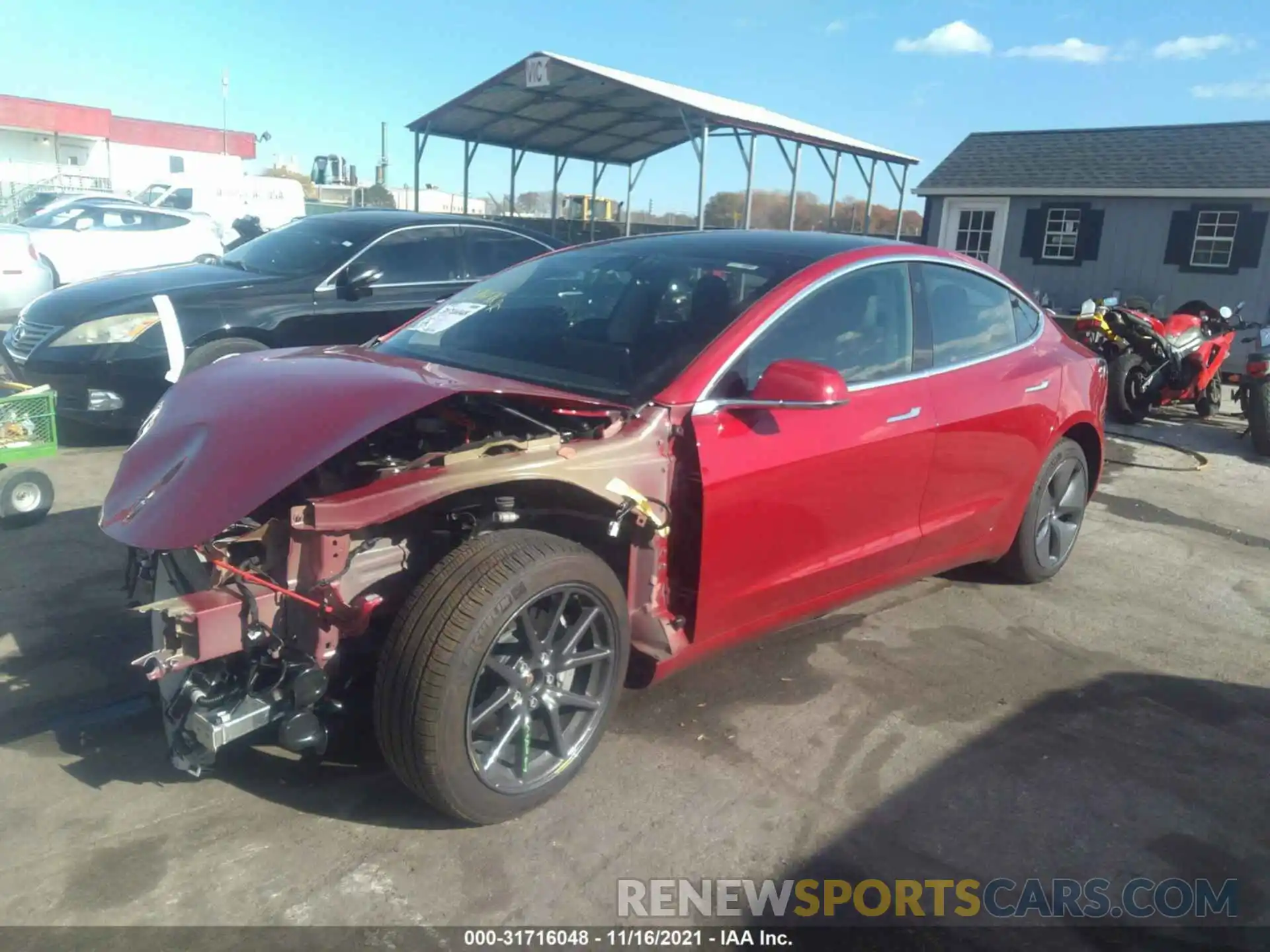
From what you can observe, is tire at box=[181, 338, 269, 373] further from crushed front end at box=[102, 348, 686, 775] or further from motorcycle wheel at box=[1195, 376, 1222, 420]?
motorcycle wheel at box=[1195, 376, 1222, 420]

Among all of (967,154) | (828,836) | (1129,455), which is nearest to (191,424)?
(828,836)

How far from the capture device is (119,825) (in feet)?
8.91

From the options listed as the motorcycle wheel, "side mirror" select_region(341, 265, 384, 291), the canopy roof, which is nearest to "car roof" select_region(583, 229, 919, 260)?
"side mirror" select_region(341, 265, 384, 291)

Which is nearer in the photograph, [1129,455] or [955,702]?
[955,702]

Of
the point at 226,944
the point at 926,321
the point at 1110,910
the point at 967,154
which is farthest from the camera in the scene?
the point at 967,154

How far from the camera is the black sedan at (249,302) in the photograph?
20.8ft

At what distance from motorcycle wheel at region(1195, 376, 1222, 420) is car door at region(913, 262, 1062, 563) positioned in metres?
6.73

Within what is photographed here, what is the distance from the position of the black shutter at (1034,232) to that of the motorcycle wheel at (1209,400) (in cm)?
812

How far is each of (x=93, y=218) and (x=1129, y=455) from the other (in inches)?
560

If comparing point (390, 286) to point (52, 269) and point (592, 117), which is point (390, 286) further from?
point (592, 117)

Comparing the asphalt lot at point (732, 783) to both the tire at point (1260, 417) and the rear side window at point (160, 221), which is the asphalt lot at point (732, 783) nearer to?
the tire at point (1260, 417)

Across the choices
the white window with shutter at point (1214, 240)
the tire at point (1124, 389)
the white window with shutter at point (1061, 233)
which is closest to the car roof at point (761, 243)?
the tire at point (1124, 389)

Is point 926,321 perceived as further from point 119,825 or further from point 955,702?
point 119,825

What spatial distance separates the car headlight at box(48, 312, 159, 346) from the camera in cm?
639
